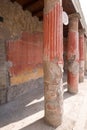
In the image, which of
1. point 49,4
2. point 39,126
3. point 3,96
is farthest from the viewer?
point 3,96

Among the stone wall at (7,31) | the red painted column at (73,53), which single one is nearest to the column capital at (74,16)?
the red painted column at (73,53)

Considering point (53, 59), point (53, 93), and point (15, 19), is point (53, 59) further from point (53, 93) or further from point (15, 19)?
point (15, 19)

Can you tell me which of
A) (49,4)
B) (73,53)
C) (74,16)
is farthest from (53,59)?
(74,16)

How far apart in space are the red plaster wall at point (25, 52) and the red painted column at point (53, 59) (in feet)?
6.50

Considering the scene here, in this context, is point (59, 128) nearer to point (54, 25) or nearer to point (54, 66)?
point (54, 66)

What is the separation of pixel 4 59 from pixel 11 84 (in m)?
0.90

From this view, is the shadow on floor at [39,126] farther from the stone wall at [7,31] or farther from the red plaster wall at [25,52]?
the red plaster wall at [25,52]

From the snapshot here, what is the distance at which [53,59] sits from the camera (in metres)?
3.53

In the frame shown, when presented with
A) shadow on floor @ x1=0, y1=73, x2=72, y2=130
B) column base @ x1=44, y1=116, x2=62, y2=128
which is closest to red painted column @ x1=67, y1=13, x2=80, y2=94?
shadow on floor @ x1=0, y1=73, x2=72, y2=130

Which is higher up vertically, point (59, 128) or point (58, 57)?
point (58, 57)

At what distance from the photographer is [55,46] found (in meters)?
3.52

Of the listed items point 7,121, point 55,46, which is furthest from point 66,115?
point 55,46

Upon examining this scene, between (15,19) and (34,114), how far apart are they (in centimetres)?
320

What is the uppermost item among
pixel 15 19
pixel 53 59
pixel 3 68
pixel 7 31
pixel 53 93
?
pixel 15 19
